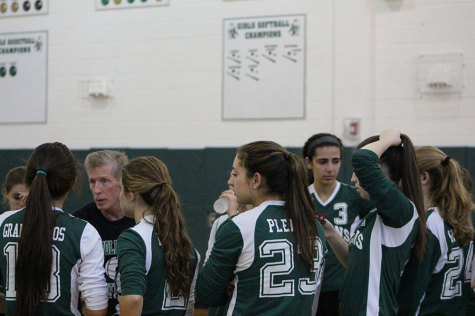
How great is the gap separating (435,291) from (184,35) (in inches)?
160

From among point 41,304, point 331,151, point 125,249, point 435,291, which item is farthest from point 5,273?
point 331,151

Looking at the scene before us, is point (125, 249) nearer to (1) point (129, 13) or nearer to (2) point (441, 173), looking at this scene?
(2) point (441, 173)

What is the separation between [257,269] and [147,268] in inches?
16.3

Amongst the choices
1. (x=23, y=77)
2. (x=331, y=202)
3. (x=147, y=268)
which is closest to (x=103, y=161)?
(x=147, y=268)

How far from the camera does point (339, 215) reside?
3330mm

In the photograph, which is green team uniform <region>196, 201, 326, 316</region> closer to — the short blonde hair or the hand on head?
the hand on head

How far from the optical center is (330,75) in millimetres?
5328

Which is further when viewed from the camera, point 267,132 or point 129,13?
point 129,13

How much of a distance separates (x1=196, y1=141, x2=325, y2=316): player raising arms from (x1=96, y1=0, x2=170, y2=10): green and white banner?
4226mm

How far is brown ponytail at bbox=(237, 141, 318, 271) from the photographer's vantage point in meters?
2.00

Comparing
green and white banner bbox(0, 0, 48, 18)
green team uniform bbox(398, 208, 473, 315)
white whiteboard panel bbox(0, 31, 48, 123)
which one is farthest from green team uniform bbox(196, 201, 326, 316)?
green and white banner bbox(0, 0, 48, 18)

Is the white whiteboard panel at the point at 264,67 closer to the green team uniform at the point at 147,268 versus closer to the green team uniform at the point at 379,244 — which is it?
the green team uniform at the point at 379,244

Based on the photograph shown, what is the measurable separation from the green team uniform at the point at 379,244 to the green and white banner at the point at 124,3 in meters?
4.34

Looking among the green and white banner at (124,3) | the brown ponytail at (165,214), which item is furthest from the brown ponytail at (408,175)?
the green and white banner at (124,3)
